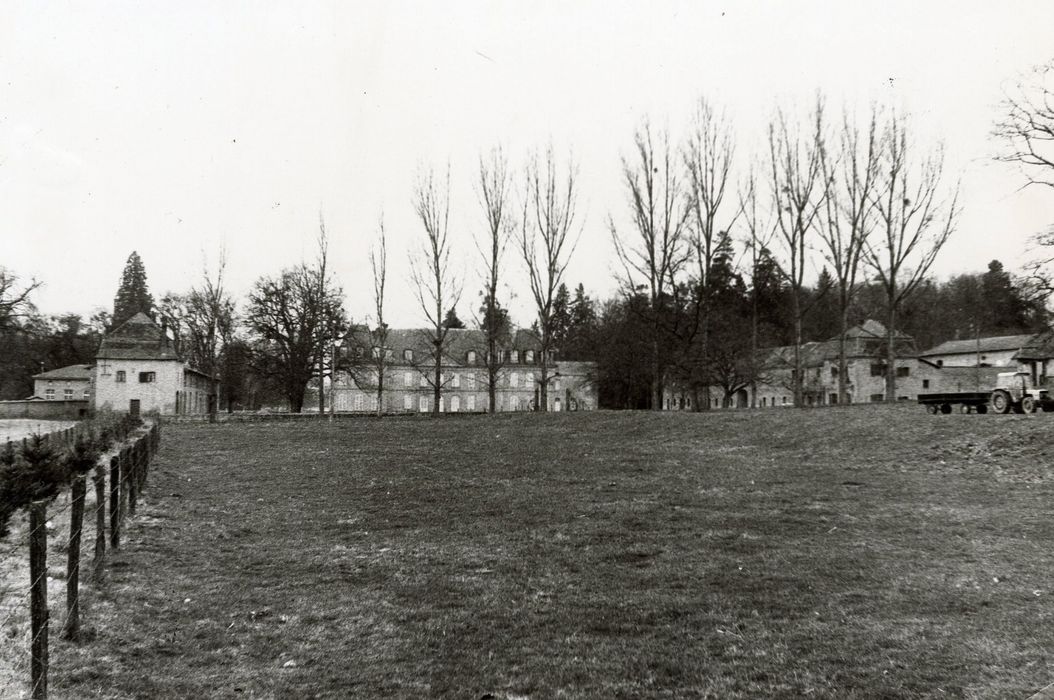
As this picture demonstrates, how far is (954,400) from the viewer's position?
2786cm

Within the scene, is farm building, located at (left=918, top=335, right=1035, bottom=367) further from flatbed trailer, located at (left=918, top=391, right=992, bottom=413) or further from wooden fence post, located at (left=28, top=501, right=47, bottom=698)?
wooden fence post, located at (left=28, top=501, right=47, bottom=698)

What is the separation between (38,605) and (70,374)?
84356 mm

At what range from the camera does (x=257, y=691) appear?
17.9 feet

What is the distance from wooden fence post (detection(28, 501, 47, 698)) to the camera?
16.0ft

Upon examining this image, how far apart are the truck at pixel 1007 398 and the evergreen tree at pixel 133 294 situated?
79417 mm

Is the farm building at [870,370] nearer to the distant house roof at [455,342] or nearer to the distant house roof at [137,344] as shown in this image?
the distant house roof at [455,342]

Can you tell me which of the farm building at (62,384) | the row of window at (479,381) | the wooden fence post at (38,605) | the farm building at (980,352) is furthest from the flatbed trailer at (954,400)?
the farm building at (62,384)

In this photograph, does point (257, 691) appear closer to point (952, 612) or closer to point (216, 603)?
point (216, 603)

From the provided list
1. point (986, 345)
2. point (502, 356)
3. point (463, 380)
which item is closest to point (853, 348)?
point (986, 345)

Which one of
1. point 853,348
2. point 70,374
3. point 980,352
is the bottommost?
point 70,374

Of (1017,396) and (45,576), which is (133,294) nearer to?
(1017,396)

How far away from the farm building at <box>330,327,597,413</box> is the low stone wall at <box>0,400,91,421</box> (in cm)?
2534

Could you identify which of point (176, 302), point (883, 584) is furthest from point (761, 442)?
point (176, 302)

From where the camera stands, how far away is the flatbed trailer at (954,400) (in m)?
27.6
